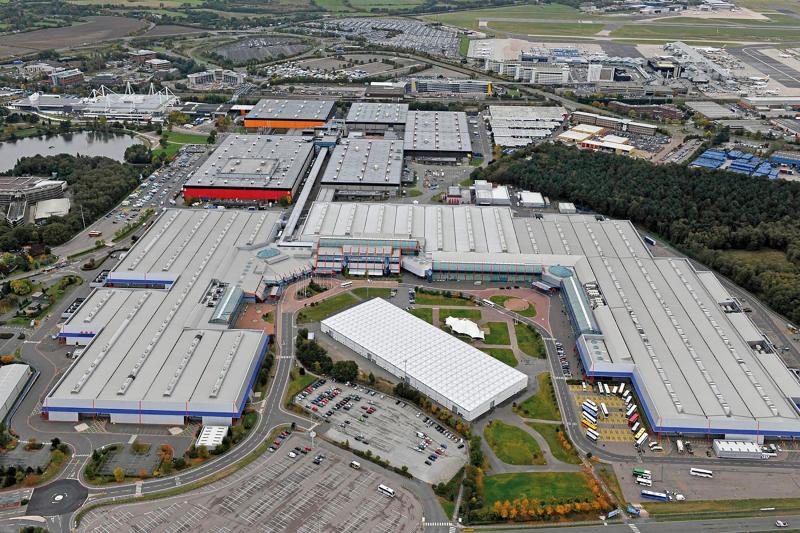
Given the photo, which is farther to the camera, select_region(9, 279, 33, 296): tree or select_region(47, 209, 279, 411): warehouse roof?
select_region(9, 279, 33, 296): tree

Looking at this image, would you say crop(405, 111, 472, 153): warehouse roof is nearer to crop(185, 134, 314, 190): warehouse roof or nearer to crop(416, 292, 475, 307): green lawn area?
crop(185, 134, 314, 190): warehouse roof

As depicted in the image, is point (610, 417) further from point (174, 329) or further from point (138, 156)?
point (138, 156)

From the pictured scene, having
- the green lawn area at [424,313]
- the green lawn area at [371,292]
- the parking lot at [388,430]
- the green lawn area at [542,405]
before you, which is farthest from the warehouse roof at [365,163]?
the green lawn area at [542,405]

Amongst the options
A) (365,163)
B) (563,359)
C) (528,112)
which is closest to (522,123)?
(528,112)

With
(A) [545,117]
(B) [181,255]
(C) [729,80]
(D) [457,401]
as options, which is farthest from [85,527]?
(C) [729,80]

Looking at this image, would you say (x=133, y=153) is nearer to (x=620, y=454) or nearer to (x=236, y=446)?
(x=236, y=446)

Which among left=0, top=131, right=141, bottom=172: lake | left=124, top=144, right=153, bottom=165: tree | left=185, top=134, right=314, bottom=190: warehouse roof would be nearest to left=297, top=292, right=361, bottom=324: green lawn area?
left=185, top=134, right=314, bottom=190: warehouse roof
